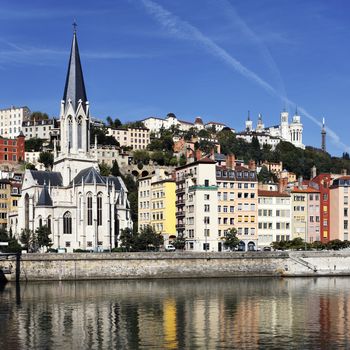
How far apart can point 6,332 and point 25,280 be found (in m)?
34.9

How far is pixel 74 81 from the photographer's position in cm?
11288

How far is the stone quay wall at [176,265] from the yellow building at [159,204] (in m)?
25.4

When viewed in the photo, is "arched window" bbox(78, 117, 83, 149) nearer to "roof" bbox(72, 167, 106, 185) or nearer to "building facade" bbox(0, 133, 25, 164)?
"roof" bbox(72, 167, 106, 185)

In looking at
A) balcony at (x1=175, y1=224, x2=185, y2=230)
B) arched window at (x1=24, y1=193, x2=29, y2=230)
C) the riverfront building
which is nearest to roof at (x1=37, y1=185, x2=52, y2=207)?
arched window at (x1=24, y1=193, x2=29, y2=230)

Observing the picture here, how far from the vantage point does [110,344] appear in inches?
1670

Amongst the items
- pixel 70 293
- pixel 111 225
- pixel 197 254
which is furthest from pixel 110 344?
Answer: pixel 111 225

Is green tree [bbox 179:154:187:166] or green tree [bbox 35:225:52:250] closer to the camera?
green tree [bbox 35:225:52:250]

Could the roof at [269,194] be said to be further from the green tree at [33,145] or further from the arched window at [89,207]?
the green tree at [33,145]

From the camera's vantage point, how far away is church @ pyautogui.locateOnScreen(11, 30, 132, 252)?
337 ft

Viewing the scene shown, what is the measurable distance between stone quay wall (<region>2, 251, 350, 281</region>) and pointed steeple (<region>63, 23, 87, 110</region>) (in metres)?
35.4

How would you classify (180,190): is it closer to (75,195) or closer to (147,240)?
(147,240)

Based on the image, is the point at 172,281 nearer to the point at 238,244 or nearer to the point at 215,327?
the point at 238,244

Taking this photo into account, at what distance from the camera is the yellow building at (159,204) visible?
11356 cm

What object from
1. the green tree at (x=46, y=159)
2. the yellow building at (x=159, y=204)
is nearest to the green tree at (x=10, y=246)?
the yellow building at (x=159, y=204)
